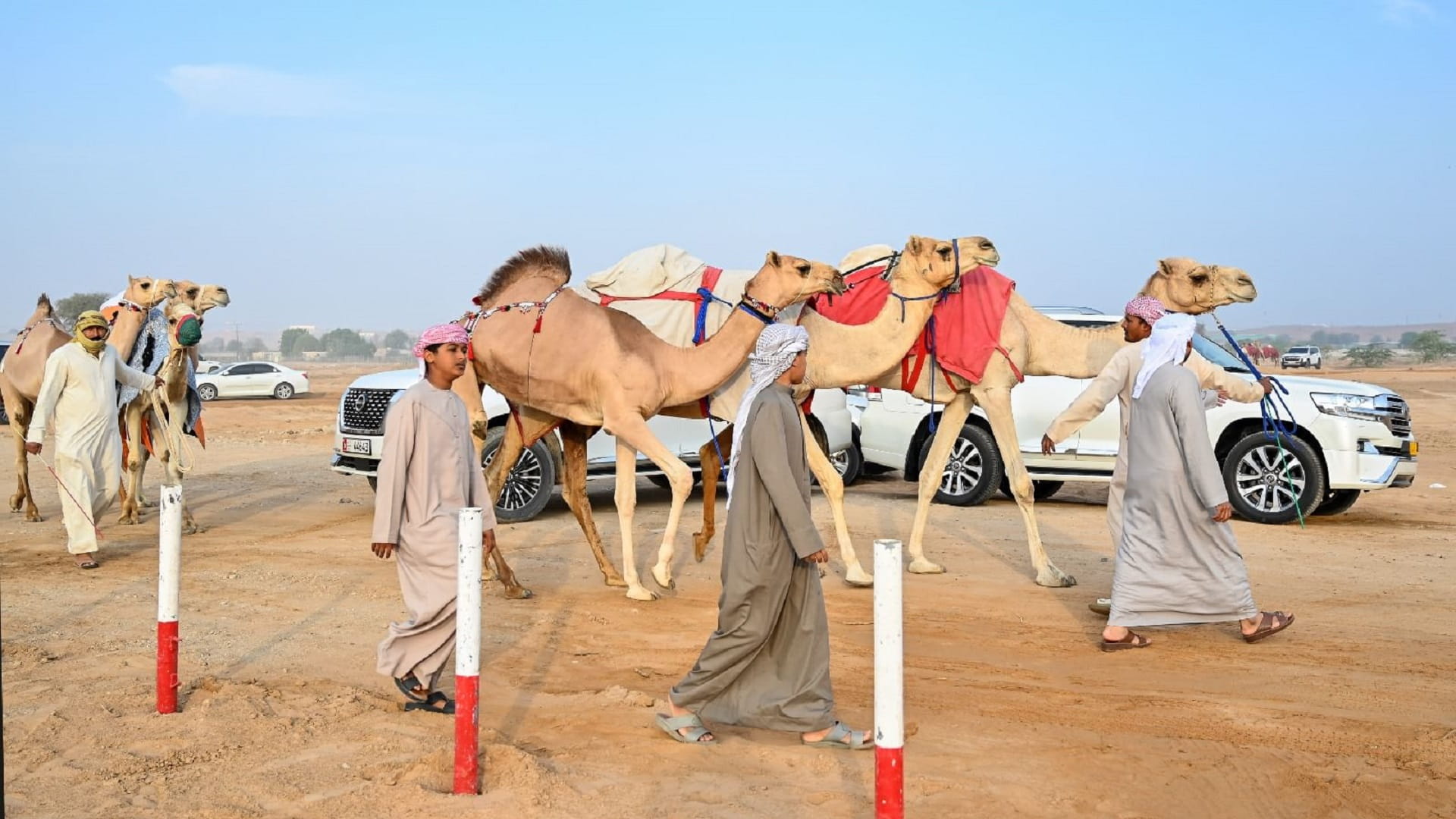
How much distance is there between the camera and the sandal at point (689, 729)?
5.81 meters

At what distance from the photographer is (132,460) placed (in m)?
12.5

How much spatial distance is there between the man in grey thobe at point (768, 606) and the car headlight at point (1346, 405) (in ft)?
28.0

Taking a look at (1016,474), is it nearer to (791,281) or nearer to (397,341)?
(791,281)

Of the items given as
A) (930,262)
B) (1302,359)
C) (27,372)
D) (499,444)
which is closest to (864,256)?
(930,262)

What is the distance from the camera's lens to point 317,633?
8.02 metres

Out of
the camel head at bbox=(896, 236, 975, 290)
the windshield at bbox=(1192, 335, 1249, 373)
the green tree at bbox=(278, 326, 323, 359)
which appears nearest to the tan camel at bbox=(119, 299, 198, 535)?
the camel head at bbox=(896, 236, 975, 290)

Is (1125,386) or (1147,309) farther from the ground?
(1147,309)

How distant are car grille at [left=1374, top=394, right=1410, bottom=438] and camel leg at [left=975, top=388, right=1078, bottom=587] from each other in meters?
4.68

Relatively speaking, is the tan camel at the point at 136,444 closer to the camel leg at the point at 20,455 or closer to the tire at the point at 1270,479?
the camel leg at the point at 20,455

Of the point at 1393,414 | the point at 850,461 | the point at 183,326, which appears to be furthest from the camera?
the point at 850,461

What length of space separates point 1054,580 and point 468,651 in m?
5.68

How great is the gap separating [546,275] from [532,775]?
201 inches

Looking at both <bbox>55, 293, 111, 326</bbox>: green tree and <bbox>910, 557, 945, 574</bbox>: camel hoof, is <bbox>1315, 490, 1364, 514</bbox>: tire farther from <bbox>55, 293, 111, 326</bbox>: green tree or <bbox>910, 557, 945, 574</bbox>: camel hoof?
<bbox>55, 293, 111, 326</bbox>: green tree

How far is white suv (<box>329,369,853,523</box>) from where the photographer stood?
42.0ft
